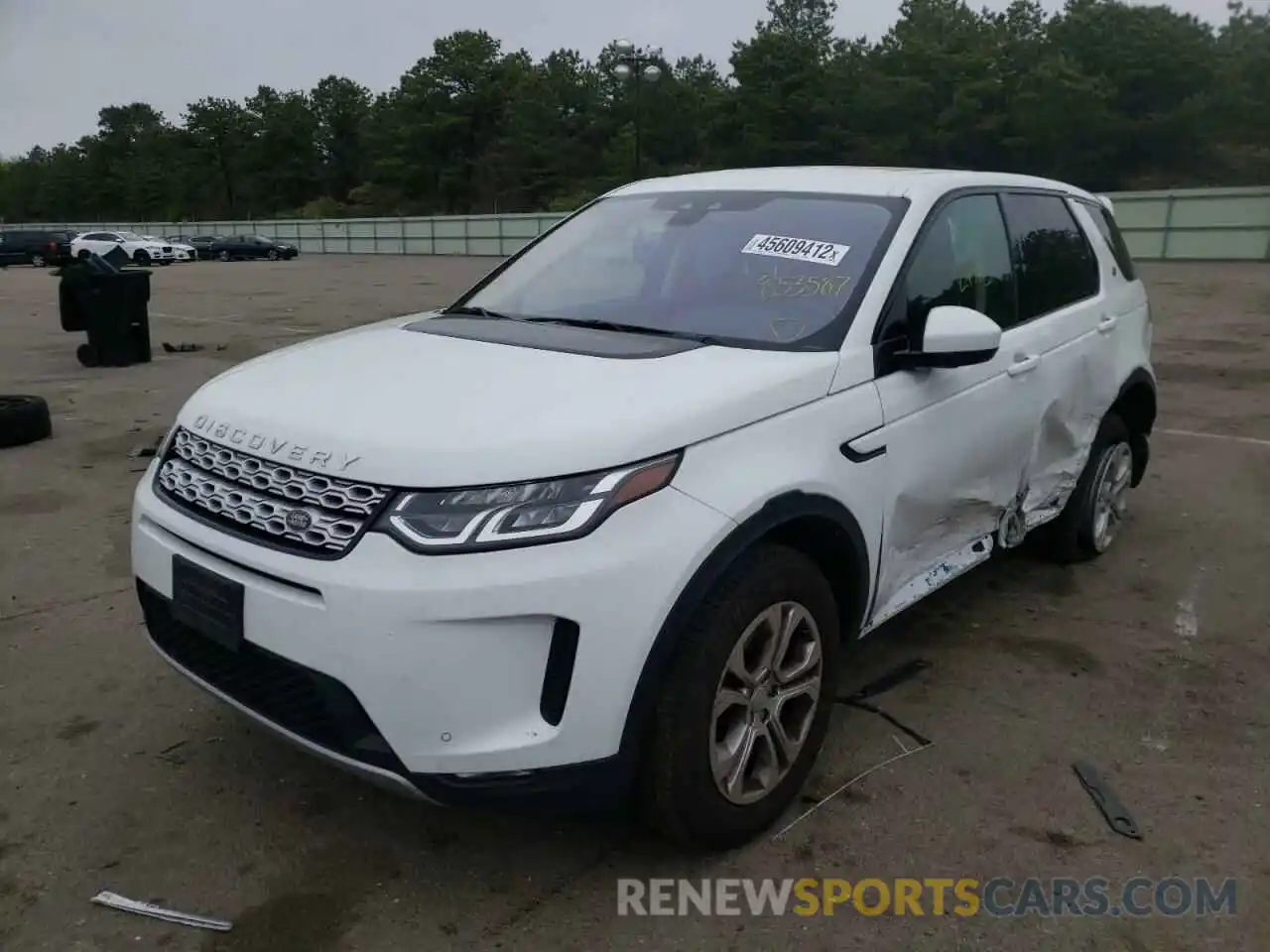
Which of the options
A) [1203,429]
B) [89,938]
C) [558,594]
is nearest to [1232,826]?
[558,594]

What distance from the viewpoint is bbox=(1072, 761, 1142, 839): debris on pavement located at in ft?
9.78

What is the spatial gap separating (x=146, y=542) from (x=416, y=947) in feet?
4.19

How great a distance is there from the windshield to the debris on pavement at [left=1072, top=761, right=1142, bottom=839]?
1543 mm

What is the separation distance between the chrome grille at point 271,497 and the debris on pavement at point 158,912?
0.97 m

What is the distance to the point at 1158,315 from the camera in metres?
16.3

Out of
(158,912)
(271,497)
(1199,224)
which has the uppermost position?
(1199,224)

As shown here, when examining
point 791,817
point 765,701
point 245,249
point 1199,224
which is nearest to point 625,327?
point 765,701

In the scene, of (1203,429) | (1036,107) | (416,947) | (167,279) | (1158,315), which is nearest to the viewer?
(416,947)

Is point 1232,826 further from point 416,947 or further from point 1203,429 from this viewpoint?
point 1203,429

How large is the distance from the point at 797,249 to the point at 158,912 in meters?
2.63

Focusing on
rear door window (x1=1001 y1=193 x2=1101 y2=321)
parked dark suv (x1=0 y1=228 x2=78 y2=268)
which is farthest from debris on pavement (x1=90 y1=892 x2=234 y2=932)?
parked dark suv (x1=0 y1=228 x2=78 y2=268)

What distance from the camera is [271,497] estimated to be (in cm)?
254

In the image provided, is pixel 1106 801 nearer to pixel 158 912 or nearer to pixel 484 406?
pixel 484 406

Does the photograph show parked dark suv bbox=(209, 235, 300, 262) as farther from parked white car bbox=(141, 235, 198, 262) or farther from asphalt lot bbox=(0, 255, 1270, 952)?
asphalt lot bbox=(0, 255, 1270, 952)
